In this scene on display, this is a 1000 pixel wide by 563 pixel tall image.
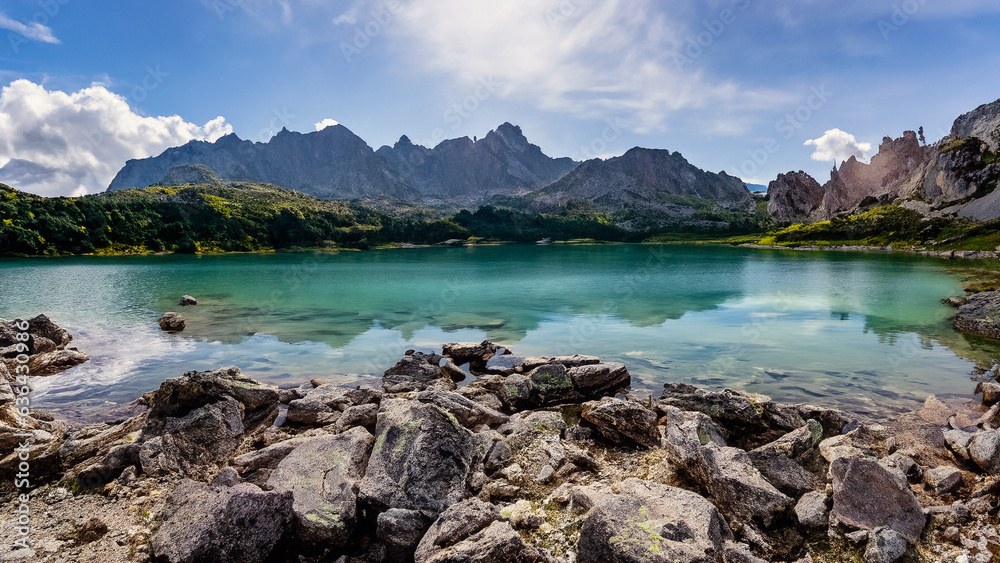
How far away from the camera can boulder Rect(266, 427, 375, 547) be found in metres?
8.09

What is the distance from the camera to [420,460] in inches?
383

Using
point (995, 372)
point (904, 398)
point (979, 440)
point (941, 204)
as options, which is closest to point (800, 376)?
point (904, 398)

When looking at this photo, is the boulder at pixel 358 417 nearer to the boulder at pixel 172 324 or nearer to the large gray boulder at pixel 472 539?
the large gray boulder at pixel 472 539

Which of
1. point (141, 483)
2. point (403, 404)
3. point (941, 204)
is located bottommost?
point (141, 483)

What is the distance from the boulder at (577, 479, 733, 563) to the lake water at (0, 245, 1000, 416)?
40.3ft

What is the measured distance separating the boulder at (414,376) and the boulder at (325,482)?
7.55 meters

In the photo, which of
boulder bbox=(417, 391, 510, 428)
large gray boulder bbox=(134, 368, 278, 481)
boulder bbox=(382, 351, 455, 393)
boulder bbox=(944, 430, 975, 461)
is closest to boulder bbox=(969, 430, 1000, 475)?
boulder bbox=(944, 430, 975, 461)

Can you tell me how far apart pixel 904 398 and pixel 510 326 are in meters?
23.4

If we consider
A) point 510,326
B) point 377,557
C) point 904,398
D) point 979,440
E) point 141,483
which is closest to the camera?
point 377,557

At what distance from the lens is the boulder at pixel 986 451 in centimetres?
1061

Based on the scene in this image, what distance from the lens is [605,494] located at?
8.42m

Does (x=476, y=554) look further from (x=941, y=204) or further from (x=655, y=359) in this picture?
(x=941, y=204)

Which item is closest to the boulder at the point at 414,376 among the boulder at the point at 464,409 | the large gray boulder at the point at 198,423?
the boulder at the point at 464,409

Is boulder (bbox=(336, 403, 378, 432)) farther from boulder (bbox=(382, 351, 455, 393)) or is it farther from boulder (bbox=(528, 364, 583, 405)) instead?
boulder (bbox=(528, 364, 583, 405))
